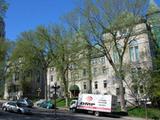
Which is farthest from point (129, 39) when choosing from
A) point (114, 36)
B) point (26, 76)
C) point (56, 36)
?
point (26, 76)

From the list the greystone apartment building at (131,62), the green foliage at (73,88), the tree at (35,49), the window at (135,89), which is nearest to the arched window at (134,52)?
the greystone apartment building at (131,62)

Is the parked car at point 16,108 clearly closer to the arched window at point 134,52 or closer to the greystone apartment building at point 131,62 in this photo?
the greystone apartment building at point 131,62

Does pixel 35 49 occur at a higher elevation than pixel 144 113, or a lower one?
higher

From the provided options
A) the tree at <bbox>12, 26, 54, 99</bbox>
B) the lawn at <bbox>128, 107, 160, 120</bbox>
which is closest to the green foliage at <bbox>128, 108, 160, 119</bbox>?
the lawn at <bbox>128, 107, 160, 120</bbox>

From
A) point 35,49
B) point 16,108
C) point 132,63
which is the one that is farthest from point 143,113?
point 35,49

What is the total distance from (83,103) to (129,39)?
1296cm

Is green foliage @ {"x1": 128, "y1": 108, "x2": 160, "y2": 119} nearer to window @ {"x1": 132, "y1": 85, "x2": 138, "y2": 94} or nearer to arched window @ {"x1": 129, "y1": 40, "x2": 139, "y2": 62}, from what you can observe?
window @ {"x1": 132, "y1": 85, "x2": 138, "y2": 94}

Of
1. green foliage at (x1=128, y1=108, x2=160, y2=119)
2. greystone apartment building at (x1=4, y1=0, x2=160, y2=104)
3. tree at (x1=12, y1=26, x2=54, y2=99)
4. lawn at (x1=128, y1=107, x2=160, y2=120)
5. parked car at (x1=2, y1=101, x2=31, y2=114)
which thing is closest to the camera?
parked car at (x1=2, y1=101, x2=31, y2=114)

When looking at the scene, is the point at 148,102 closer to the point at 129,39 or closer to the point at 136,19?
the point at 129,39

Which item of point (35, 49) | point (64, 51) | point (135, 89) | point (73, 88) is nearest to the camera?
point (135, 89)

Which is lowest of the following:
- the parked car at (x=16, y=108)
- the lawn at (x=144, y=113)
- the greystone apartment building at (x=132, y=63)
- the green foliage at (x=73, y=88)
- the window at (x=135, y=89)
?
the lawn at (x=144, y=113)

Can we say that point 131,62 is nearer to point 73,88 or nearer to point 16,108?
point 73,88

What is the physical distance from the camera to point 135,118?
3828 cm

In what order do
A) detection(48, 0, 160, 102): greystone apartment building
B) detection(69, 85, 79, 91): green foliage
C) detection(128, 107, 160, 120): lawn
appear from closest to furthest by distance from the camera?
detection(128, 107, 160, 120): lawn → detection(48, 0, 160, 102): greystone apartment building → detection(69, 85, 79, 91): green foliage
